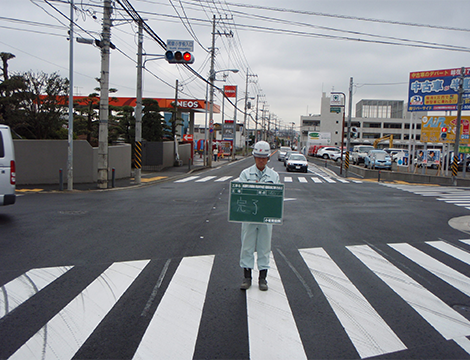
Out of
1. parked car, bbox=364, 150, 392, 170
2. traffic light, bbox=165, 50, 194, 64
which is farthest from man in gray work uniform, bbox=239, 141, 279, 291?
parked car, bbox=364, 150, 392, 170

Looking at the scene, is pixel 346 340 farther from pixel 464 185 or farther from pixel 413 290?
pixel 464 185

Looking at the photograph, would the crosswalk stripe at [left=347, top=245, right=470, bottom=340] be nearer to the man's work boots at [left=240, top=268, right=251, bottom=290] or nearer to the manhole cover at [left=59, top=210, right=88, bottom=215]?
the man's work boots at [left=240, top=268, right=251, bottom=290]

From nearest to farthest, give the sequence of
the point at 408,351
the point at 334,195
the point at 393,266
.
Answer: the point at 408,351
the point at 393,266
the point at 334,195

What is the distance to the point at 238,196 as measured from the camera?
19.2ft

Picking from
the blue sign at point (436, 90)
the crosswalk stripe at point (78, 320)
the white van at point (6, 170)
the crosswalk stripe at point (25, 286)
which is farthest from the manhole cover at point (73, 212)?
the blue sign at point (436, 90)

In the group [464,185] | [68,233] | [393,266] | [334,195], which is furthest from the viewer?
[464,185]

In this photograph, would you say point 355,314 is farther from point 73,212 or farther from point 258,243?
point 73,212

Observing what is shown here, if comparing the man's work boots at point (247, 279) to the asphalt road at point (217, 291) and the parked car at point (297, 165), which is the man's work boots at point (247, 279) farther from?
the parked car at point (297, 165)

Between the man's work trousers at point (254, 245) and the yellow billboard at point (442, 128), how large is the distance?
96.2 ft

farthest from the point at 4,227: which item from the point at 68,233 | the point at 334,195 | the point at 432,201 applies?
the point at 432,201

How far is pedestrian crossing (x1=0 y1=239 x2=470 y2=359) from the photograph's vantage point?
414cm

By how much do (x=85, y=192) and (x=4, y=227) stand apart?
7680 mm

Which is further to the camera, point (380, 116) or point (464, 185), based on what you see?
point (380, 116)

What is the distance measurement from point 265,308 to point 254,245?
36.6 inches
